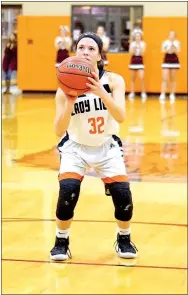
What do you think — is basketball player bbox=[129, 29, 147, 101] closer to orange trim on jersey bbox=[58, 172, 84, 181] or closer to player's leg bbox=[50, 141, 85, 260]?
player's leg bbox=[50, 141, 85, 260]

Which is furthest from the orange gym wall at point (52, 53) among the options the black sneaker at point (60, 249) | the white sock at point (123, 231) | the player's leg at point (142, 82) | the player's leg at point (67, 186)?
the white sock at point (123, 231)

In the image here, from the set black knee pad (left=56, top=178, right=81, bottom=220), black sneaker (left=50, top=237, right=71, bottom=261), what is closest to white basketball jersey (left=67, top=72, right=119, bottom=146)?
black knee pad (left=56, top=178, right=81, bottom=220)

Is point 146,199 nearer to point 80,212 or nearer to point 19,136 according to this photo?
point 80,212

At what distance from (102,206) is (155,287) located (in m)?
2.01

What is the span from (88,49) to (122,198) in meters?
1.01

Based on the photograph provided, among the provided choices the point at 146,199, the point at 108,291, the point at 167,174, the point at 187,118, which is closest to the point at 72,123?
the point at 108,291

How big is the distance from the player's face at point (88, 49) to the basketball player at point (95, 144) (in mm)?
44

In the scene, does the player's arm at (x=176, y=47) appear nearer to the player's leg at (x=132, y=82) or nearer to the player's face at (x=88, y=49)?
the player's leg at (x=132, y=82)

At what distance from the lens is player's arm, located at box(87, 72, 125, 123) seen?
2.05 m

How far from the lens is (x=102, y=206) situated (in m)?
5.88

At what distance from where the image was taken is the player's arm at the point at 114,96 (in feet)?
6.73

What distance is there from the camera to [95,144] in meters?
2.72

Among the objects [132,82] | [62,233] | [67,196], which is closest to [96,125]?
[67,196]

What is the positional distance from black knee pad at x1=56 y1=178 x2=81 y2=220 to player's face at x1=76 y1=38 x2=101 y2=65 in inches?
32.7
